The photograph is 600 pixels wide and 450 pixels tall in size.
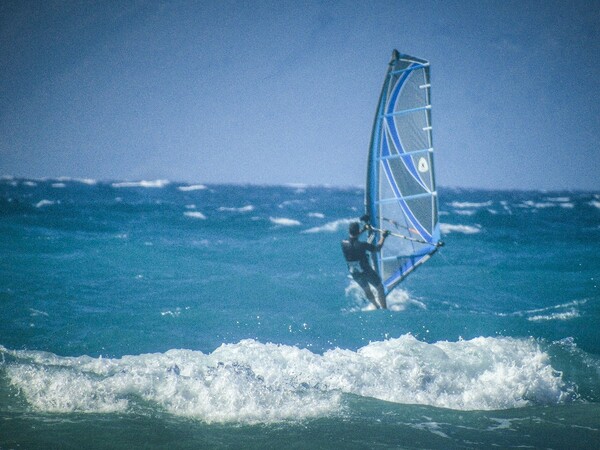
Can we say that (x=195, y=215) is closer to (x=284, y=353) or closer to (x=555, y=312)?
(x=555, y=312)

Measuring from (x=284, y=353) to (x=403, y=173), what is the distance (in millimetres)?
3748

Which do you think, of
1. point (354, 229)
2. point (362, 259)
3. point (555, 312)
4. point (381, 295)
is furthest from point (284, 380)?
point (555, 312)

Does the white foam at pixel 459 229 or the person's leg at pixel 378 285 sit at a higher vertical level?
the white foam at pixel 459 229

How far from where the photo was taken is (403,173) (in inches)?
277

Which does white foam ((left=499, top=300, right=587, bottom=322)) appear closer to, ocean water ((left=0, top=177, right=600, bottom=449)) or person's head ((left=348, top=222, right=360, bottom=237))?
ocean water ((left=0, top=177, right=600, bottom=449))

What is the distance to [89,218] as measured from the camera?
69.6 ft

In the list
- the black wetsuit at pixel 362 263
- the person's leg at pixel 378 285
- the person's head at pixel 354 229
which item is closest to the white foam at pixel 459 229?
the person's leg at pixel 378 285

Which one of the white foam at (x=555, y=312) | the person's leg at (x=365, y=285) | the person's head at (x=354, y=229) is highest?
the person's head at (x=354, y=229)

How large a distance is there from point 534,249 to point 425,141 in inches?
478

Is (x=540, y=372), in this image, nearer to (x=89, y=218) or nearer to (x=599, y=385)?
(x=599, y=385)

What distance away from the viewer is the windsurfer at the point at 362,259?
693 centimetres

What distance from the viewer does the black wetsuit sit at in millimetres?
7062

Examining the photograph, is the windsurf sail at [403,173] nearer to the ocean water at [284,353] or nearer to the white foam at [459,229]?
the ocean water at [284,353]

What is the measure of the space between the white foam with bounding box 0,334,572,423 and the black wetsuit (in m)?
1.92
